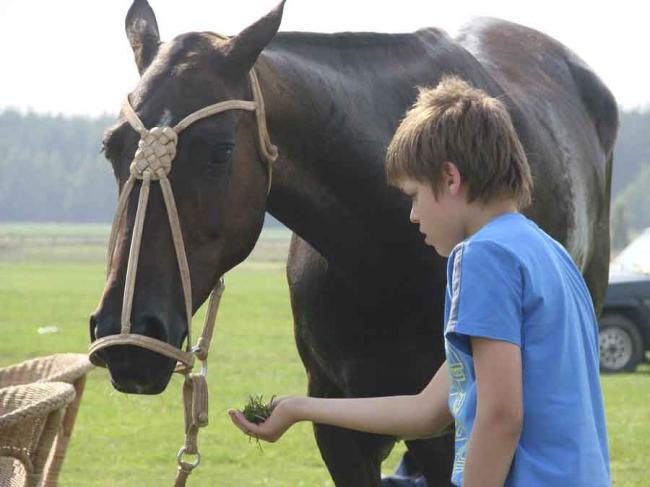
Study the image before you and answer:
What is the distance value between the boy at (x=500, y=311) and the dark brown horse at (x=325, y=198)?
962 mm

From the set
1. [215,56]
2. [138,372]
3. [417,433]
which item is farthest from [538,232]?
[215,56]

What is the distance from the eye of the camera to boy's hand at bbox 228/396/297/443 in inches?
123

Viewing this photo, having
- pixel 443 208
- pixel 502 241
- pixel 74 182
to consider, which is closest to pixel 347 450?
pixel 443 208

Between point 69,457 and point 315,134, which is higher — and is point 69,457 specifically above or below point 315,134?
below

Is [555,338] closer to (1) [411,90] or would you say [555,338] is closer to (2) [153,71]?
(2) [153,71]

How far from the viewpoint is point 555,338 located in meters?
2.63

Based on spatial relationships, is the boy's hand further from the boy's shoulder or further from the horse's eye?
the horse's eye

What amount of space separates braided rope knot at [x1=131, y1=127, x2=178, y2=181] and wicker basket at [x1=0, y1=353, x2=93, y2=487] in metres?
2.23

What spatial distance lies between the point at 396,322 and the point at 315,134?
27.6 inches

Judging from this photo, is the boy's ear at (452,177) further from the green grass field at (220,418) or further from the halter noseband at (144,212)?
the green grass field at (220,418)

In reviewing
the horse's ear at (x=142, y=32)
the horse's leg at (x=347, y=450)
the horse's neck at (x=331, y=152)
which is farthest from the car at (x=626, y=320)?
the horse's ear at (x=142, y=32)

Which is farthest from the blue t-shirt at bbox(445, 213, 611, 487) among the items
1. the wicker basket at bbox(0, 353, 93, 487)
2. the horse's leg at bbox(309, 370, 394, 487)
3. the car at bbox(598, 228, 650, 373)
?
the car at bbox(598, 228, 650, 373)

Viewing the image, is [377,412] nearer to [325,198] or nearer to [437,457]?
[325,198]

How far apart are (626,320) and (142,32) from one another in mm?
12545
